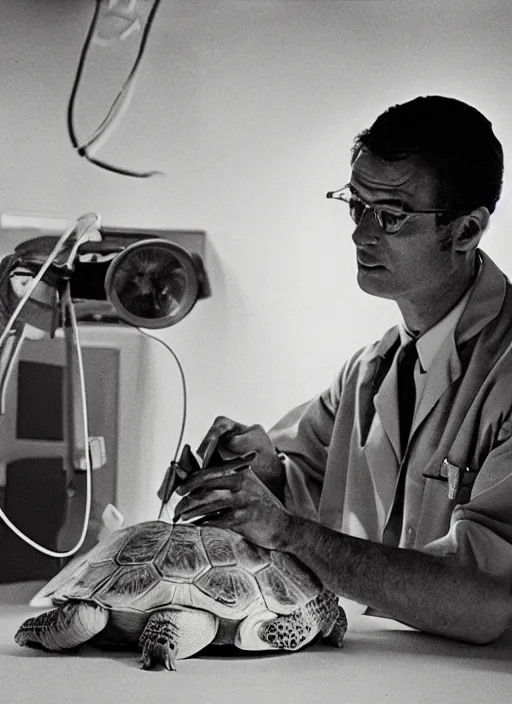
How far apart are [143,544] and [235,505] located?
0.16 m

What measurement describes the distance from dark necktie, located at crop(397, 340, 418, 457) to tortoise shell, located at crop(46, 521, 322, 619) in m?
0.46

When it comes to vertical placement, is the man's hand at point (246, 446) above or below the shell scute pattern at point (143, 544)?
above

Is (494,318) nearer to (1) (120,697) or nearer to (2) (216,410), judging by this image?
(2) (216,410)

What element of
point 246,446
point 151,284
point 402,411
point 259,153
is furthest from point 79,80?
point 402,411

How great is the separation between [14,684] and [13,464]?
1.07 metres

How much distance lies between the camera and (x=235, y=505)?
5.18ft

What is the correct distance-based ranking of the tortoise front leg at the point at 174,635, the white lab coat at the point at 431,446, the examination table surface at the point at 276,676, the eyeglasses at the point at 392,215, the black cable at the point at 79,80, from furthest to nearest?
the black cable at the point at 79,80 < the eyeglasses at the point at 392,215 < the white lab coat at the point at 431,446 < the tortoise front leg at the point at 174,635 < the examination table surface at the point at 276,676

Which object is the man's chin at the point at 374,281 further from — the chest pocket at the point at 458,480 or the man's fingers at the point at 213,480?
the man's fingers at the point at 213,480

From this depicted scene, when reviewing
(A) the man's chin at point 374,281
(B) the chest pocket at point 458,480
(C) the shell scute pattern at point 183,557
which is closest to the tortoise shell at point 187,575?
(C) the shell scute pattern at point 183,557

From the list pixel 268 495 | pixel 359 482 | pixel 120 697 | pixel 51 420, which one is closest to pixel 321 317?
pixel 359 482

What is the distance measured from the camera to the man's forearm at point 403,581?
5.18 ft

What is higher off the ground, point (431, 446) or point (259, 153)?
point (259, 153)

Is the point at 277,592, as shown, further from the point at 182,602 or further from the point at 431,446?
the point at 431,446

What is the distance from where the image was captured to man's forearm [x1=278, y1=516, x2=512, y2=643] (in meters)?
1.58
